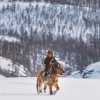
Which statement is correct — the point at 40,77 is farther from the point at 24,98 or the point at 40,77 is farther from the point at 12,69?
the point at 12,69

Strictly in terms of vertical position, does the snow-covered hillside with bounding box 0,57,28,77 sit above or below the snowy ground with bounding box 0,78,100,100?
below

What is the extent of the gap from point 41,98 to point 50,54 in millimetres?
2723

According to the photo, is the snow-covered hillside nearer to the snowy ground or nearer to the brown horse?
the snowy ground

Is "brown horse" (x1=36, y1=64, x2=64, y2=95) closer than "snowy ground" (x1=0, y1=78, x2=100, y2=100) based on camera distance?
No

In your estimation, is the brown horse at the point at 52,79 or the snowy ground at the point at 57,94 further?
the brown horse at the point at 52,79

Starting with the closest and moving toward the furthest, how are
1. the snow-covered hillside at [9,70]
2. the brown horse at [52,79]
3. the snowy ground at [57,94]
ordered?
the snowy ground at [57,94] < the brown horse at [52,79] < the snow-covered hillside at [9,70]

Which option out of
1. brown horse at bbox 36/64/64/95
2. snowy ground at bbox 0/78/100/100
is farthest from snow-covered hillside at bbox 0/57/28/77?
brown horse at bbox 36/64/64/95

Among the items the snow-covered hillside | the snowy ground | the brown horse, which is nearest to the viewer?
the snowy ground

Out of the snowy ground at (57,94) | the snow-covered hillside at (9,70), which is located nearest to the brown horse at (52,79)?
the snowy ground at (57,94)

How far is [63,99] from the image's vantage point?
52.1ft

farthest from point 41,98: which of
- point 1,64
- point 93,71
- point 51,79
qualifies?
point 1,64

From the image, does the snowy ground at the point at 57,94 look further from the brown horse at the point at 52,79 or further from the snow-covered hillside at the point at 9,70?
the snow-covered hillside at the point at 9,70

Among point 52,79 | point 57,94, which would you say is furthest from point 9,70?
point 57,94

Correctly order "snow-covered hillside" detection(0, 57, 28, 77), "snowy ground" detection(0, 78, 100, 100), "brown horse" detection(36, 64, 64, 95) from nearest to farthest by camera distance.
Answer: "snowy ground" detection(0, 78, 100, 100)
"brown horse" detection(36, 64, 64, 95)
"snow-covered hillside" detection(0, 57, 28, 77)
